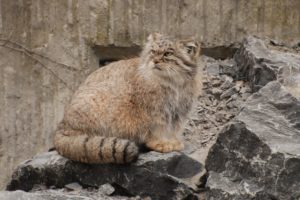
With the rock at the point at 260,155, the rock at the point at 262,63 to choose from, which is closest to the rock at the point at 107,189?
the rock at the point at 260,155

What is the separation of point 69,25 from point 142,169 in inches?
107

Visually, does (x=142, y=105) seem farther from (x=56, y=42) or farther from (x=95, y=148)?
(x=56, y=42)

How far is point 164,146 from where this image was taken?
21.8 ft

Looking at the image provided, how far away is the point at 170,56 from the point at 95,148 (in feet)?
3.00

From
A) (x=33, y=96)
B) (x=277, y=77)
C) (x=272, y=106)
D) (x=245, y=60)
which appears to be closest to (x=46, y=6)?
(x=33, y=96)

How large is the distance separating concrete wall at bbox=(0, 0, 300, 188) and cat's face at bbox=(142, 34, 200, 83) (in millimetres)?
1938

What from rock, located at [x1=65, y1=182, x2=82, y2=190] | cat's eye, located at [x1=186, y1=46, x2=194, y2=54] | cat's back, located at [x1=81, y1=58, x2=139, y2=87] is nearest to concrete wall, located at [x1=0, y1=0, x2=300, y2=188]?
cat's back, located at [x1=81, y1=58, x2=139, y2=87]

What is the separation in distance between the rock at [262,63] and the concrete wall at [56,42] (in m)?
0.61

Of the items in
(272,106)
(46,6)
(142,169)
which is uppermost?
(46,6)

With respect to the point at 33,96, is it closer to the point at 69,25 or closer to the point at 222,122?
the point at 69,25

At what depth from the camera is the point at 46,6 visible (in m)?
8.70

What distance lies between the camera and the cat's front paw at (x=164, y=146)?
6617 mm

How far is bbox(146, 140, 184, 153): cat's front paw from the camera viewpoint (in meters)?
6.62

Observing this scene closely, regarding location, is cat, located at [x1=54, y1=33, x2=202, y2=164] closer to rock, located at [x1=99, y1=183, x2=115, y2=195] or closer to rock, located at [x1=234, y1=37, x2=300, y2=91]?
rock, located at [x1=99, y1=183, x2=115, y2=195]
